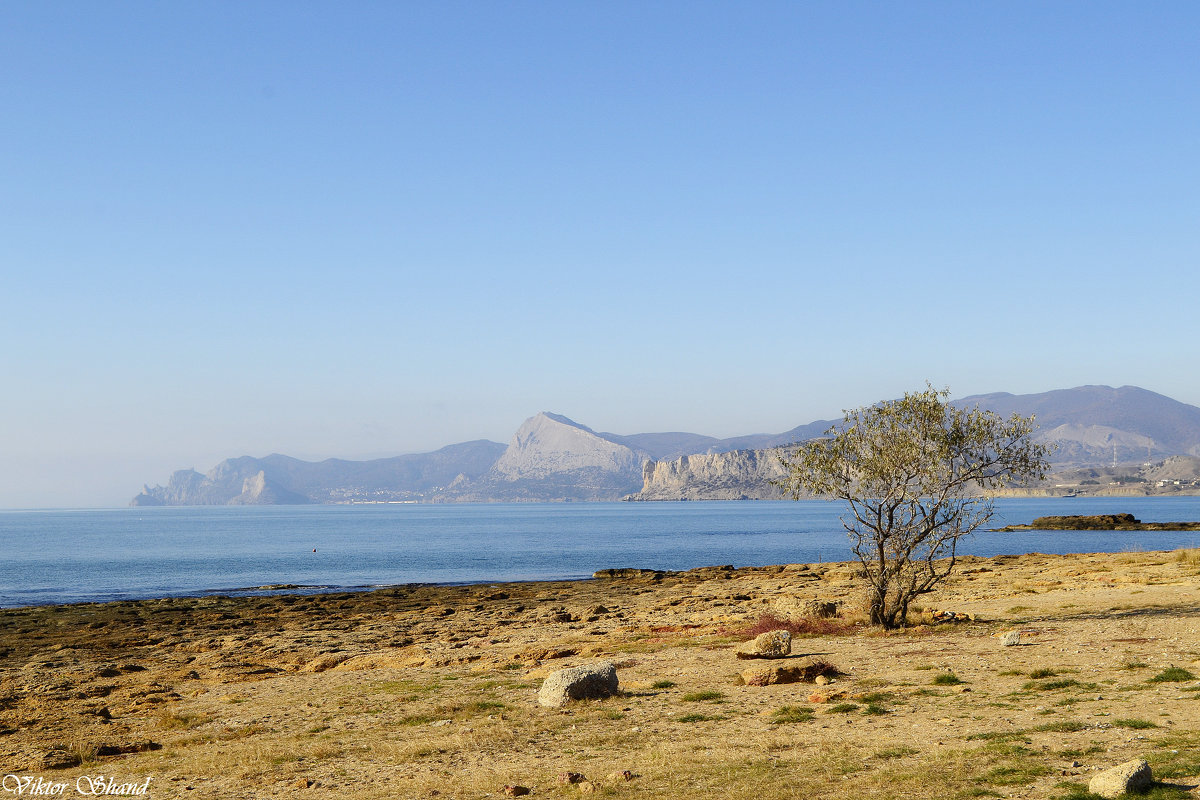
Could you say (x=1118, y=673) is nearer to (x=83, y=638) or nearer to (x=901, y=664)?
(x=901, y=664)

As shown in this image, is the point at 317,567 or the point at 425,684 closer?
the point at 425,684

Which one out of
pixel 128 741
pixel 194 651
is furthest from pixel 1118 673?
pixel 194 651

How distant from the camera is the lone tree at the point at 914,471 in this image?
98.9 feet

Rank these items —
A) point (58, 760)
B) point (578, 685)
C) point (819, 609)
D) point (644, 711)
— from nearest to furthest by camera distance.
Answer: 1. point (58, 760)
2. point (644, 711)
3. point (578, 685)
4. point (819, 609)

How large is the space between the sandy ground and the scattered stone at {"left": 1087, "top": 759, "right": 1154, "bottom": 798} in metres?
0.42

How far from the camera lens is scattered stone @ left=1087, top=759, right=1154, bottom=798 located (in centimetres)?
1162

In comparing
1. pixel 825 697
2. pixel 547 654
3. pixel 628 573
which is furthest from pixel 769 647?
pixel 628 573

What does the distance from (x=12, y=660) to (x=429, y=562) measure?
7047 centimetres

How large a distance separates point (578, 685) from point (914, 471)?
14749 millimetres

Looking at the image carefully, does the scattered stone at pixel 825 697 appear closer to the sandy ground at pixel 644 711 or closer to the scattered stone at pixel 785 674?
the sandy ground at pixel 644 711

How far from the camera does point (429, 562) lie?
110 metres

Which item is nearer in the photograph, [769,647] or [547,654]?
[769,647]

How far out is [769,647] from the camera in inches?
1037

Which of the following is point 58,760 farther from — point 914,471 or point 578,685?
point 914,471
